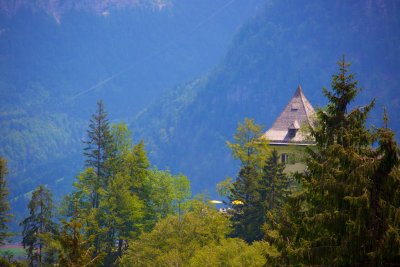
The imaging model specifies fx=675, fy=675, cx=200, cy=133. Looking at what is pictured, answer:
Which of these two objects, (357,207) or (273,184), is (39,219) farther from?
(357,207)

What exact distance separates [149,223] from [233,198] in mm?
8353

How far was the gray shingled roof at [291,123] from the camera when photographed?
66438 mm

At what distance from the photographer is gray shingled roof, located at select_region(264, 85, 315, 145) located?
66438mm

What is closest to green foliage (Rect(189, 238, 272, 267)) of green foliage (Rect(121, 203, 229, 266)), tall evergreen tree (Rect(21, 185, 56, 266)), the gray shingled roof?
green foliage (Rect(121, 203, 229, 266))

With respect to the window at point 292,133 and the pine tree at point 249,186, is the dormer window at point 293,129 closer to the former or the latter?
the window at point 292,133

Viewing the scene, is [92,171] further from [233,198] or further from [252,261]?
[252,261]

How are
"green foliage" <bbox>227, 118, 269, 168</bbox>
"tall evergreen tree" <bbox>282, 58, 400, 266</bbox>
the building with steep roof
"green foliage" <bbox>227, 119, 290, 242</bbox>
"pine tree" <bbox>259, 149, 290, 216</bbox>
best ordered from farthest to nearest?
1. the building with steep roof
2. "green foliage" <bbox>227, 118, 269, 168</bbox>
3. "green foliage" <bbox>227, 119, 290, 242</bbox>
4. "pine tree" <bbox>259, 149, 290, 216</bbox>
5. "tall evergreen tree" <bbox>282, 58, 400, 266</bbox>

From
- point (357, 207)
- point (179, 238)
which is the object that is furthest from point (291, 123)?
point (357, 207)

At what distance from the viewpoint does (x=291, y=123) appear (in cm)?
6844

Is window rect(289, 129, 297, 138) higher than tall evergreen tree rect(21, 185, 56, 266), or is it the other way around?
window rect(289, 129, 297, 138)

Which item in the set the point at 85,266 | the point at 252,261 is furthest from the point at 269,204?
the point at 85,266

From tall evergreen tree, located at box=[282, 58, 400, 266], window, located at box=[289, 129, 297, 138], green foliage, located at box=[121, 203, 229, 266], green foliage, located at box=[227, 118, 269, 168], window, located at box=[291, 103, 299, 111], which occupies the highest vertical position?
window, located at box=[291, 103, 299, 111]

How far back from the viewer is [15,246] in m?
188

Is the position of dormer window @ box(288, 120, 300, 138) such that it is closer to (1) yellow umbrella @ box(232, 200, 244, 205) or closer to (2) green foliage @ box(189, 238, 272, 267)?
(1) yellow umbrella @ box(232, 200, 244, 205)
